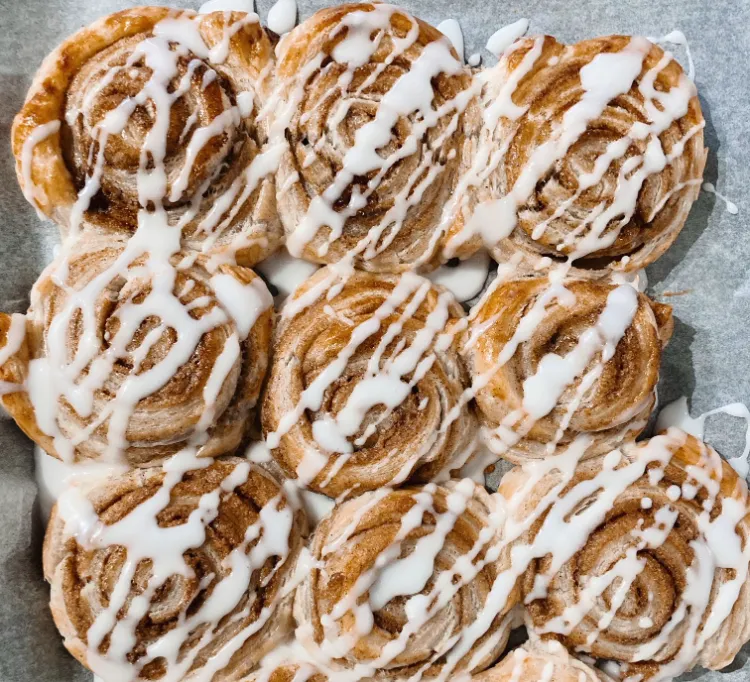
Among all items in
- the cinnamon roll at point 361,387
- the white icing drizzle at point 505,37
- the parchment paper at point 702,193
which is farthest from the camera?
the white icing drizzle at point 505,37

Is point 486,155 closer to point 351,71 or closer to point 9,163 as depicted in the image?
point 351,71

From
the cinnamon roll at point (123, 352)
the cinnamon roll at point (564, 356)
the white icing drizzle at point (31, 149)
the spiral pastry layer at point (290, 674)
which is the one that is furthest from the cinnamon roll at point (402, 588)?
the white icing drizzle at point (31, 149)

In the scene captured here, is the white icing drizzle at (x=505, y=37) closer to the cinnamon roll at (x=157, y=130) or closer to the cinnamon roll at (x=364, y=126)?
the cinnamon roll at (x=364, y=126)

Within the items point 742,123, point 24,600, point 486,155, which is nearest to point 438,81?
point 486,155

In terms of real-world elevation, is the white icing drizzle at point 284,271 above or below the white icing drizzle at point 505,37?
below

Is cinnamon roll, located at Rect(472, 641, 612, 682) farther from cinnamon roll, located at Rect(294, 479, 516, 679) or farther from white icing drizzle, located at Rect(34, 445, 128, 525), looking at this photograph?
white icing drizzle, located at Rect(34, 445, 128, 525)
